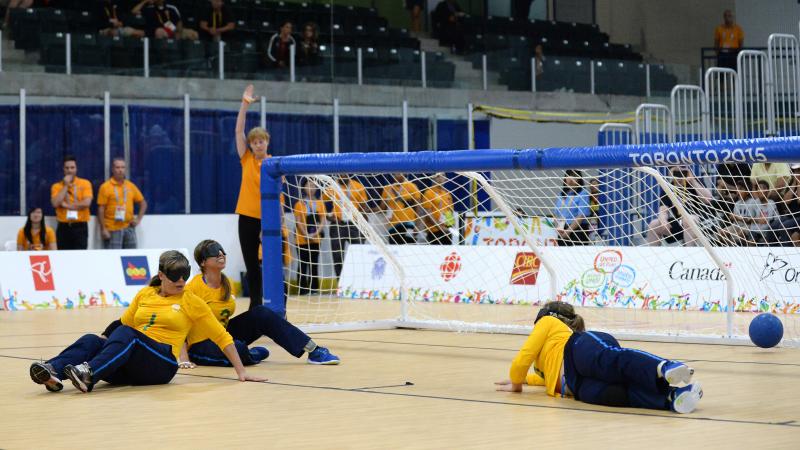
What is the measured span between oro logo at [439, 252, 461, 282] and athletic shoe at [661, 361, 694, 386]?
10.5 m

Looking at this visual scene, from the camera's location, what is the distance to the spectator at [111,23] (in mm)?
21469

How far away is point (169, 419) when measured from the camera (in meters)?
6.81

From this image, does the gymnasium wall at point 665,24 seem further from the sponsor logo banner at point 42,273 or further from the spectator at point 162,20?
the sponsor logo banner at point 42,273

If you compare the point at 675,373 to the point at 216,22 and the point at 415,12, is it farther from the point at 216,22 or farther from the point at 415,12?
the point at 415,12

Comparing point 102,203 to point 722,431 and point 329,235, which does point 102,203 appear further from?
point 722,431

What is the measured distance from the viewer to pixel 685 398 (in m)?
6.86

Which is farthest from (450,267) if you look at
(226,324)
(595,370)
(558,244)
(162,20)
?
(595,370)

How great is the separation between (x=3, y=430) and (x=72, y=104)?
14.9 m

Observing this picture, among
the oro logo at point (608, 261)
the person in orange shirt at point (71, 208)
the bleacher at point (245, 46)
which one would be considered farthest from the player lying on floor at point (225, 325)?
the bleacher at point (245, 46)

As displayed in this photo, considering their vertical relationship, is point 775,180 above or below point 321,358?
above

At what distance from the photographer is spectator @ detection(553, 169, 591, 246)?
577 inches

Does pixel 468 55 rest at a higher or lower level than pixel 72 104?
higher

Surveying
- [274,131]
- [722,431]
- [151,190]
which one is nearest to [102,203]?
[151,190]

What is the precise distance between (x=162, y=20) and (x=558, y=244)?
904 cm
